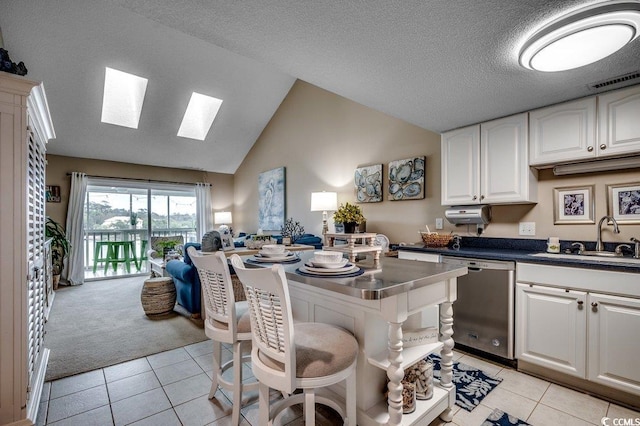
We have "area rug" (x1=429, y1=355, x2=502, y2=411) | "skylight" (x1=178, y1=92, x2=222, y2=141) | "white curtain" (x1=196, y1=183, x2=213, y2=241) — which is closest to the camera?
"area rug" (x1=429, y1=355, x2=502, y2=411)

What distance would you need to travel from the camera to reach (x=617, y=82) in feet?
6.48

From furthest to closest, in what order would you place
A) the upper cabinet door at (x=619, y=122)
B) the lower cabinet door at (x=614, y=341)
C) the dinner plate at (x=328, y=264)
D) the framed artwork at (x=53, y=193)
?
the framed artwork at (x=53, y=193) < the upper cabinet door at (x=619, y=122) < the lower cabinet door at (x=614, y=341) < the dinner plate at (x=328, y=264)

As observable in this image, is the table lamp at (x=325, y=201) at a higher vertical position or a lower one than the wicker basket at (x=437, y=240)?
higher

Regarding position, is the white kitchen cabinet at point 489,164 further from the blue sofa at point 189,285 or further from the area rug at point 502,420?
the blue sofa at point 189,285

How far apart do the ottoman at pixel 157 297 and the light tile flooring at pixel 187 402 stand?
1260 millimetres

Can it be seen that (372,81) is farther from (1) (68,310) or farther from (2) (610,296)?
(1) (68,310)

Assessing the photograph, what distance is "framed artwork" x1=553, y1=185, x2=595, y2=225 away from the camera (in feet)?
7.74

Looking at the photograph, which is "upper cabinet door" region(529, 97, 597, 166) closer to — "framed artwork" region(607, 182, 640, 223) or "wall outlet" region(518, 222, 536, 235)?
"framed artwork" region(607, 182, 640, 223)

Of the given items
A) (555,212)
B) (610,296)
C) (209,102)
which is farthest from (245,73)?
(610,296)

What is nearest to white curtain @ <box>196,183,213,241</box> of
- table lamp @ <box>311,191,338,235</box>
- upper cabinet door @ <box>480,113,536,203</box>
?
table lamp @ <box>311,191,338,235</box>

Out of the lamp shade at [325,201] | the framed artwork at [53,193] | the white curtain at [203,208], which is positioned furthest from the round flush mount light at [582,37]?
the framed artwork at [53,193]

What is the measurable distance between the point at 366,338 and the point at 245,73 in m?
4.99

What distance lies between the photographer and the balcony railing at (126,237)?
19.7 ft

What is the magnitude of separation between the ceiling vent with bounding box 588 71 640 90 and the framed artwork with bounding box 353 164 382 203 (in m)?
2.26
